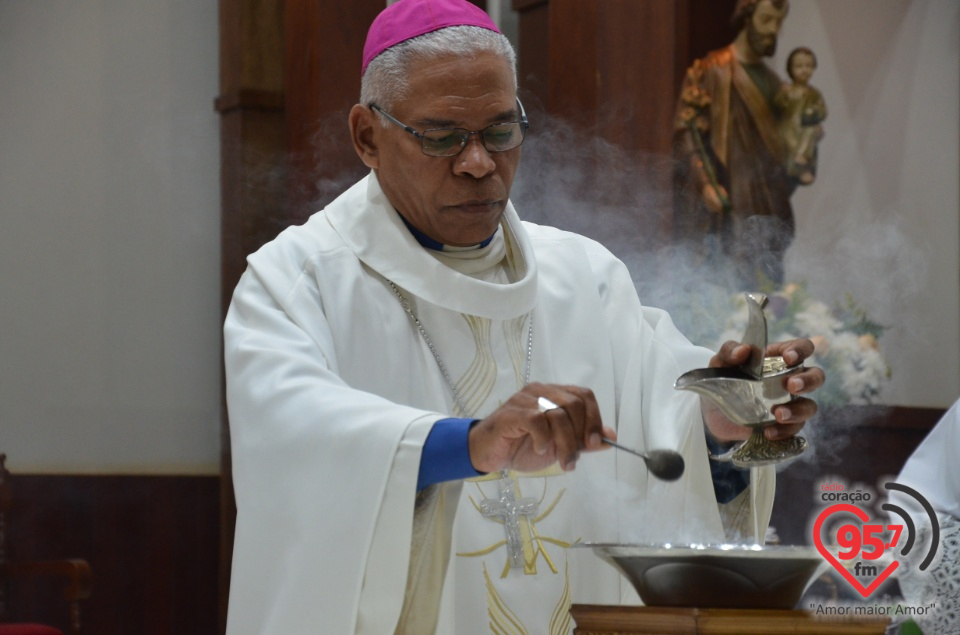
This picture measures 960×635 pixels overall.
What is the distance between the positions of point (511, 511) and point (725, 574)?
0.94 metres

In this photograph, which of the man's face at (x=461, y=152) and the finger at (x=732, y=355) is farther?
the man's face at (x=461, y=152)

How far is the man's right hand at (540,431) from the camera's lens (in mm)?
2004

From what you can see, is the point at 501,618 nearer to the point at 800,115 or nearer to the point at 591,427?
the point at 591,427

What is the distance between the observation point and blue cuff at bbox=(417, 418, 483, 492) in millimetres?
2203

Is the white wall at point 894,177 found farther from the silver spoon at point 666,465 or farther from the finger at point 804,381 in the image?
the silver spoon at point 666,465

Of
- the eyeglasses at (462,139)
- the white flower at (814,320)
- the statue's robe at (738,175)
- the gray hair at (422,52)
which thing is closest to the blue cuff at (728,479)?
the eyeglasses at (462,139)

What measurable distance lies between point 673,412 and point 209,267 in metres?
3.98

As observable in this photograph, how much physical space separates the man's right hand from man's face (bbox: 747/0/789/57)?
499 centimetres

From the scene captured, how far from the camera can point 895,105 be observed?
754 cm

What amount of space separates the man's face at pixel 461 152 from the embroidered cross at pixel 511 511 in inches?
22.7

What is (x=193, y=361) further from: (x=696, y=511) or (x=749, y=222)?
(x=696, y=511)

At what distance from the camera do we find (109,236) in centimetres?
607

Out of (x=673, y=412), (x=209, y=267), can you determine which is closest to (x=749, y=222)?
(x=209, y=267)

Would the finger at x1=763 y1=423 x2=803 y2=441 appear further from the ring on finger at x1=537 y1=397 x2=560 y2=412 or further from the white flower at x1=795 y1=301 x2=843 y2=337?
the white flower at x1=795 y1=301 x2=843 y2=337
